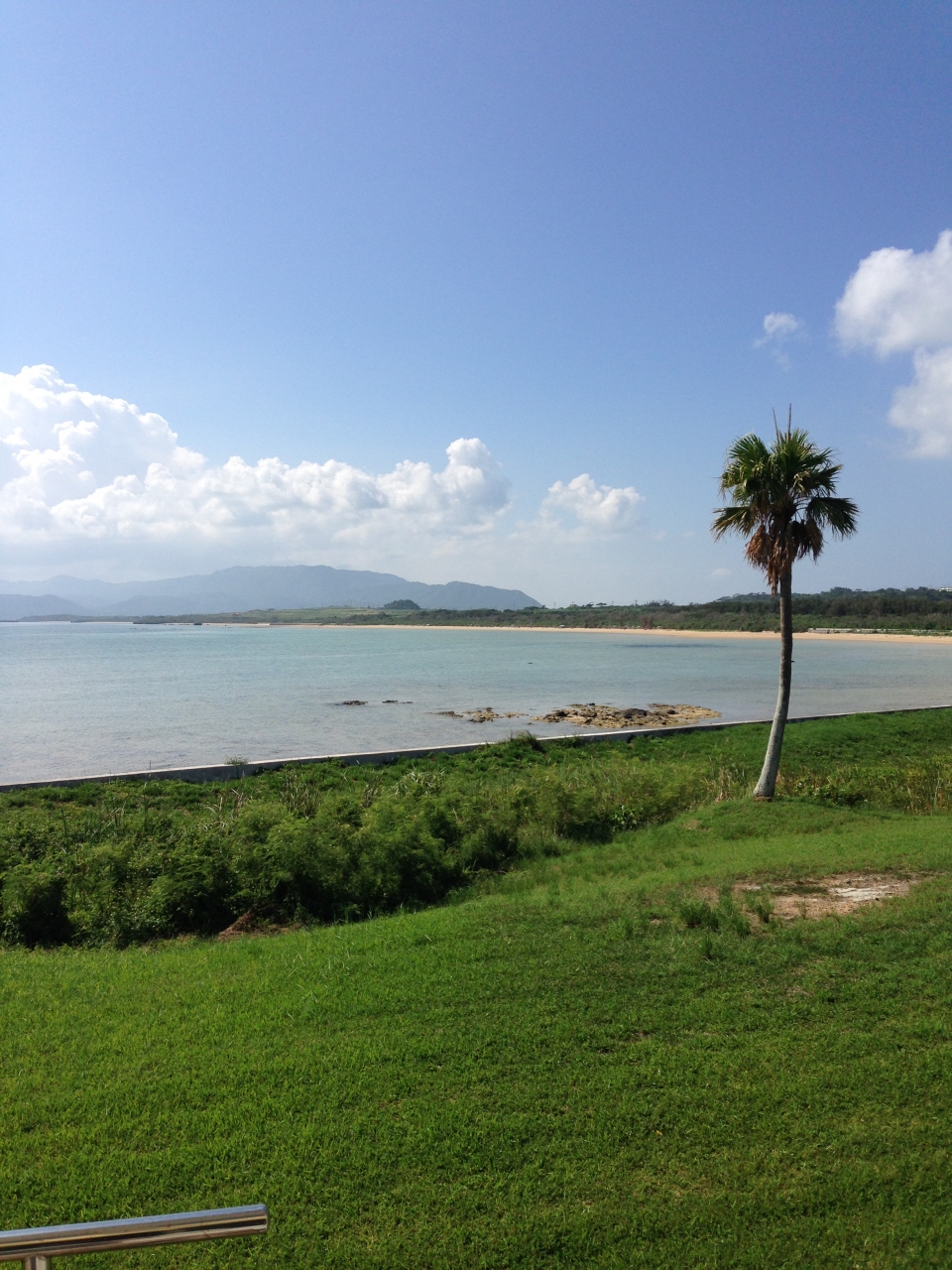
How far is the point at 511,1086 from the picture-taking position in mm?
4430

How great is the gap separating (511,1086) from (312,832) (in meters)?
5.30

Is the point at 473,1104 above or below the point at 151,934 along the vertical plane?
above

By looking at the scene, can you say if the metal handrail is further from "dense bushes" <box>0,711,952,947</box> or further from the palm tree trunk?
the palm tree trunk

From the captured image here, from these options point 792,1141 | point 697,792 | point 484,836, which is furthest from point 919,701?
point 792,1141

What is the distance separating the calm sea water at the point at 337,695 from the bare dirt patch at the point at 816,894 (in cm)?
1637

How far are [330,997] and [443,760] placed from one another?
14.3m

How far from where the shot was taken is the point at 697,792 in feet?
48.8

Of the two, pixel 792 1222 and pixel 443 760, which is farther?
pixel 443 760

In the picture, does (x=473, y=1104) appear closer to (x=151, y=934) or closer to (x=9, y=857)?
(x=151, y=934)

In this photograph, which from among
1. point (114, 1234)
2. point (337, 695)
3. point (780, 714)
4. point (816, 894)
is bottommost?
point (337, 695)

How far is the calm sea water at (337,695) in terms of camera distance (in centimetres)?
2475

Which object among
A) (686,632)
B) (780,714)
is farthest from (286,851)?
(686,632)

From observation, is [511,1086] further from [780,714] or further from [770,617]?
[770,617]

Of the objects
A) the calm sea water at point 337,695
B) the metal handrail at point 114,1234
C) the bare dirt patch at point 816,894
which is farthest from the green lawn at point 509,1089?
the calm sea water at point 337,695
